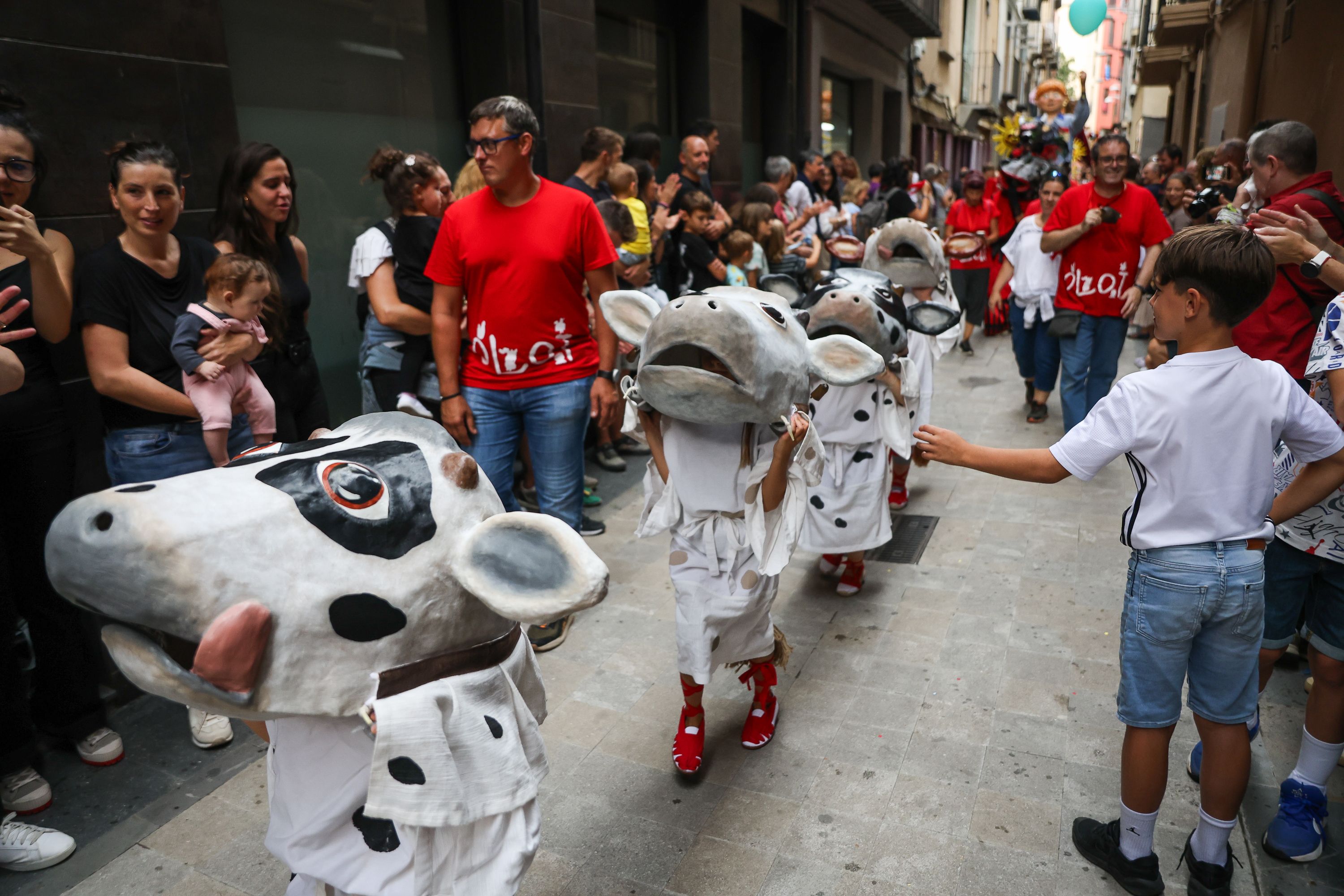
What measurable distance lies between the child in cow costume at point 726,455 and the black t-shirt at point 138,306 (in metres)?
1.51

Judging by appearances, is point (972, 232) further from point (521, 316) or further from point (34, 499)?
point (34, 499)

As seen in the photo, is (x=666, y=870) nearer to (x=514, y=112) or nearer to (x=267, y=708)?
(x=267, y=708)

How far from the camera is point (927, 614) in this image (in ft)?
13.5

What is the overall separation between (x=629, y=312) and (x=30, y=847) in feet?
7.93

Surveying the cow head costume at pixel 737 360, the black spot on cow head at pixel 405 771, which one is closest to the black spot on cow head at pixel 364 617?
the black spot on cow head at pixel 405 771

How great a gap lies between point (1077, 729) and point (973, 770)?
18.6 inches

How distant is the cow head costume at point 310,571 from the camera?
142 cm

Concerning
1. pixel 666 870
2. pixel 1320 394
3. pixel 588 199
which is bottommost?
pixel 666 870

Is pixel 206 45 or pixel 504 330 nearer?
pixel 504 330

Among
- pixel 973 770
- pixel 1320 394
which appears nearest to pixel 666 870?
pixel 973 770

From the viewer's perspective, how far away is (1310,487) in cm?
229

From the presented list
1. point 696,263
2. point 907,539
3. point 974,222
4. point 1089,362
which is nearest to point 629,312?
point 907,539

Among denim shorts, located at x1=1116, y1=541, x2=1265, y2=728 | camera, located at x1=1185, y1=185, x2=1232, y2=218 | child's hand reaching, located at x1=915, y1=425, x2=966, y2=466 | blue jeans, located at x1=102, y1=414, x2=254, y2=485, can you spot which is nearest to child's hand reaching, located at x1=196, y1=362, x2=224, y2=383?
blue jeans, located at x1=102, y1=414, x2=254, y2=485

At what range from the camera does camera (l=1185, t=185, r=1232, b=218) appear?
548 cm
